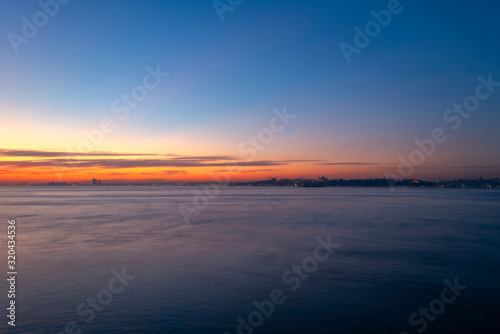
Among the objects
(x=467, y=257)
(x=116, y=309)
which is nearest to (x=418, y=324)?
(x=116, y=309)

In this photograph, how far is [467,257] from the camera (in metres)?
20.2

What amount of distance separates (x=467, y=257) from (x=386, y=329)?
13.1 meters

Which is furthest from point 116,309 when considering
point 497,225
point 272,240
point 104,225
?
point 497,225

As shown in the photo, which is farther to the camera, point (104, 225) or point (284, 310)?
point (104, 225)

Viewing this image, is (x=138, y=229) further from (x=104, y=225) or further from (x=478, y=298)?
(x=478, y=298)

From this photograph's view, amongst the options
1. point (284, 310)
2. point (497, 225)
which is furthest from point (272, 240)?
point (497, 225)

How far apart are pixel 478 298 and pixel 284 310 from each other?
6.74 m

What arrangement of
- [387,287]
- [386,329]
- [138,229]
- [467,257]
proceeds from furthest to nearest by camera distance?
1. [138,229]
2. [467,257]
3. [387,287]
4. [386,329]

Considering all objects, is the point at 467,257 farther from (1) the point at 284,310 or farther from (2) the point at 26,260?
(2) the point at 26,260

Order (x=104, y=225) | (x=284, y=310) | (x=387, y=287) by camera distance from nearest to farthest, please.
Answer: (x=284, y=310)
(x=387, y=287)
(x=104, y=225)

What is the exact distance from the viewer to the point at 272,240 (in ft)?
84.9

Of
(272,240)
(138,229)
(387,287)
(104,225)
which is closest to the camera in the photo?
(387,287)

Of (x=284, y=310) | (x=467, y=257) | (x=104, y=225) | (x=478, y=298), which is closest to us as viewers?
(x=284, y=310)

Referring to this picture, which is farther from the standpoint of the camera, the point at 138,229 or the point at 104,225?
the point at 104,225
